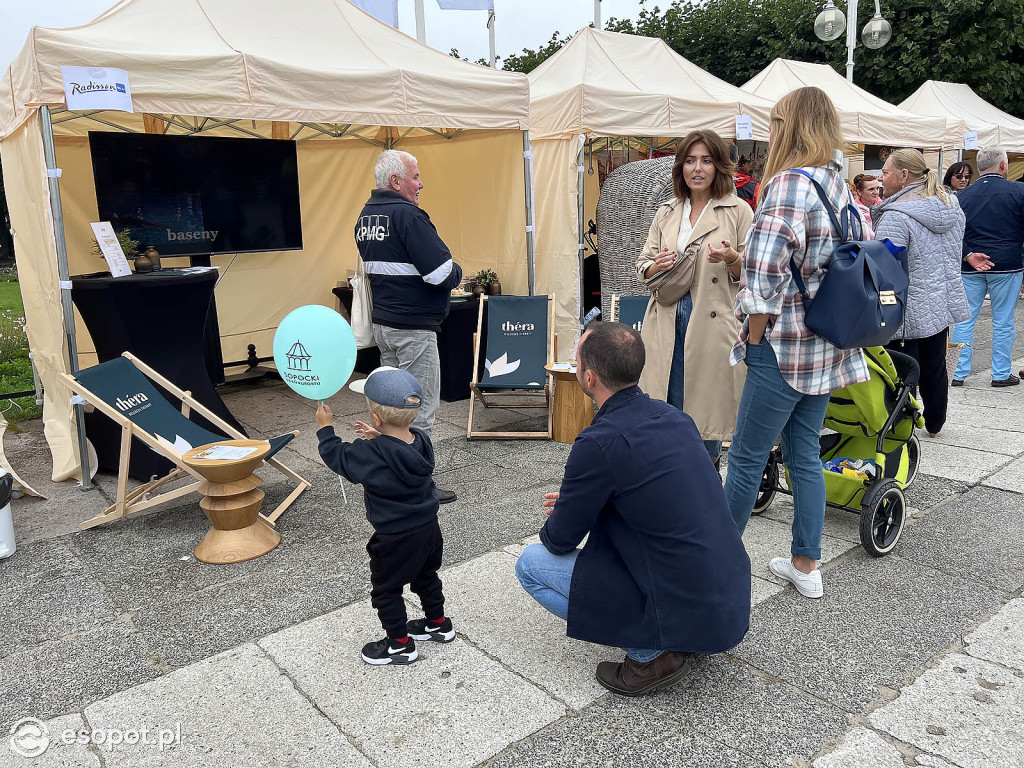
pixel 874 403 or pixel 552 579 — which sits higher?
pixel 874 403

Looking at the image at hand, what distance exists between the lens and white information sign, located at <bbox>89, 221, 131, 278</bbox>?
4699 mm

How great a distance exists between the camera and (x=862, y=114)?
941cm

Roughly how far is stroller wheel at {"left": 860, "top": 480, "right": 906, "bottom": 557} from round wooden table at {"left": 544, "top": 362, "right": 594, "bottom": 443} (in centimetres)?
216

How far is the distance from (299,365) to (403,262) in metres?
1.22

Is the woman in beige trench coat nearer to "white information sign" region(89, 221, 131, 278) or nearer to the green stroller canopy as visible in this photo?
the green stroller canopy

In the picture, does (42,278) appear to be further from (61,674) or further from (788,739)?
(788,739)

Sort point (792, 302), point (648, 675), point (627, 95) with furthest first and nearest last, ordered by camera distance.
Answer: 1. point (627, 95)
2. point (792, 302)
3. point (648, 675)

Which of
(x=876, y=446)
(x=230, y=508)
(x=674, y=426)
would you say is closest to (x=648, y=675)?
(x=674, y=426)

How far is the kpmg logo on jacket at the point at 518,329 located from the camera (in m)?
6.11

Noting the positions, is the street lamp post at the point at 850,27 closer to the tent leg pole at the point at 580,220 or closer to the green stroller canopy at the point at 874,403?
the tent leg pole at the point at 580,220

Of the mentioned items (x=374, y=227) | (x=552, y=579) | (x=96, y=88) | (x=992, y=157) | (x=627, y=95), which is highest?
(x=627, y=95)

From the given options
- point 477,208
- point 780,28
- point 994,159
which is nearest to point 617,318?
point 477,208

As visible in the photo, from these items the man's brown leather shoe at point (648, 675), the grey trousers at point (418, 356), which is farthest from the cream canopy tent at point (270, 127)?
the man's brown leather shoe at point (648, 675)

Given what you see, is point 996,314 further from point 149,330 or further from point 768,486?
point 149,330
